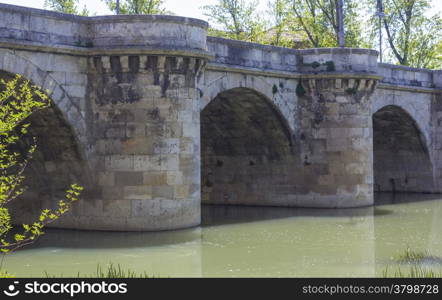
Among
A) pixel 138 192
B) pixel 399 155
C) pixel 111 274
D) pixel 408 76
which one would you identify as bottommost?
pixel 111 274

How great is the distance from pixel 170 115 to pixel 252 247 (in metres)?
3.66

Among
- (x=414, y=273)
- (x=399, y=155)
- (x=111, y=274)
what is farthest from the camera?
(x=399, y=155)

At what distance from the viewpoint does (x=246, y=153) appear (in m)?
26.1

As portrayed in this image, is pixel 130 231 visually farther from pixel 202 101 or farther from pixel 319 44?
pixel 319 44

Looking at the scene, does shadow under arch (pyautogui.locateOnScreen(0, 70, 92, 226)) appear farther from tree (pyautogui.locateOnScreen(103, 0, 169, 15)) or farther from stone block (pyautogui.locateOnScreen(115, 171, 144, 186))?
tree (pyautogui.locateOnScreen(103, 0, 169, 15))

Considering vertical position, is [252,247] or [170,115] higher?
[170,115]

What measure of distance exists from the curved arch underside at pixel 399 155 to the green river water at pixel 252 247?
8363mm

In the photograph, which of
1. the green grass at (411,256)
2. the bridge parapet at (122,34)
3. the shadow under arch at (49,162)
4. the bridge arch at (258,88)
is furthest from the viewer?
the bridge arch at (258,88)

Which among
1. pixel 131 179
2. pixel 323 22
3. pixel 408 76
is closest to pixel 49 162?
pixel 131 179

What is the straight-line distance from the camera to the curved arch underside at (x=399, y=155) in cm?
3067

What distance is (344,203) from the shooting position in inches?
949

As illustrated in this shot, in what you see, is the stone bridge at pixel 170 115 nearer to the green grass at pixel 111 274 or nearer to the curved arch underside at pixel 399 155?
the green grass at pixel 111 274

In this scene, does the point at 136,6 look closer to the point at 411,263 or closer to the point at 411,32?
the point at 411,32

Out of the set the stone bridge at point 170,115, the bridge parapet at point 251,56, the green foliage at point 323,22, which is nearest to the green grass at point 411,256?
the stone bridge at point 170,115
